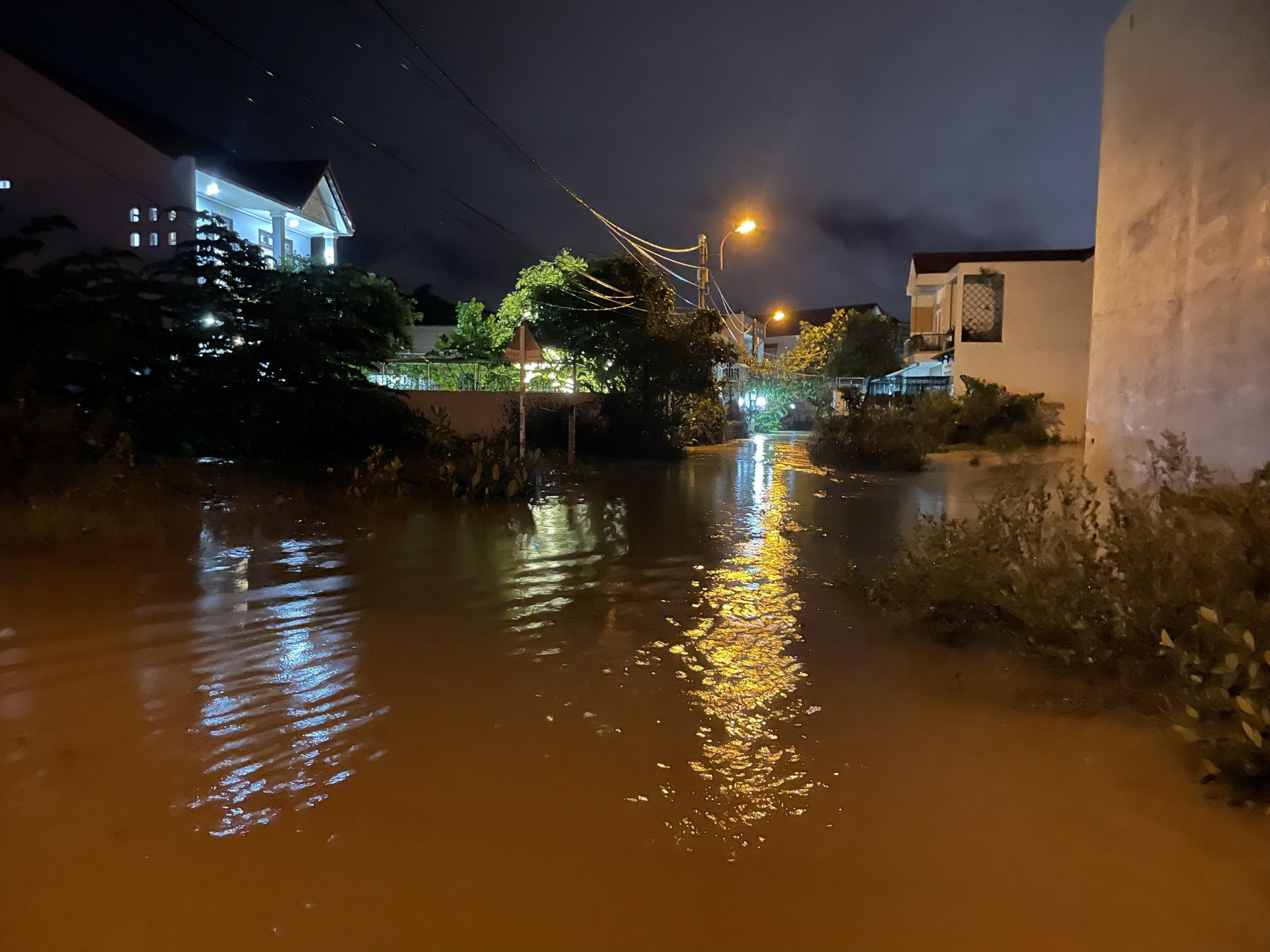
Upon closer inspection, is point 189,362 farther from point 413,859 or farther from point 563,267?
point 563,267

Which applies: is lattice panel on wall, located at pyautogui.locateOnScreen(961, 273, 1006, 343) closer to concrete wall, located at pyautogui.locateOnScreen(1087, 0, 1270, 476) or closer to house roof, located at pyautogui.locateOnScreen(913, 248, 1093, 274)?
house roof, located at pyautogui.locateOnScreen(913, 248, 1093, 274)

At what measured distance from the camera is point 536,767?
3916 mm

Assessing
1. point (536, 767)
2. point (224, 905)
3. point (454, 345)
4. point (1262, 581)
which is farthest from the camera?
point (454, 345)

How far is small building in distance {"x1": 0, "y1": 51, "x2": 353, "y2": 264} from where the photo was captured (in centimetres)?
1600

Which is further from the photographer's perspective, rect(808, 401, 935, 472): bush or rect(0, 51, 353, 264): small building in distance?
rect(808, 401, 935, 472): bush

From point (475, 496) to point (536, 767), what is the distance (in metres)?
8.33

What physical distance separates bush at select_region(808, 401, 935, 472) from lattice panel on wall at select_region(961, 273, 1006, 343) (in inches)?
367

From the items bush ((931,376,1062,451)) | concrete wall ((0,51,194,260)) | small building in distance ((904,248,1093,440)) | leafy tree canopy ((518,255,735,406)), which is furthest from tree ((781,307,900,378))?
concrete wall ((0,51,194,260))

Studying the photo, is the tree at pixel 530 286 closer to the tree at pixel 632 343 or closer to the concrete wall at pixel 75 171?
the tree at pixel 632 343

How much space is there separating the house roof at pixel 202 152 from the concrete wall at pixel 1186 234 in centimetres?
1853

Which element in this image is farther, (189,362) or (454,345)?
(454,345)

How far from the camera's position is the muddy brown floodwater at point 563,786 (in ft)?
9.44

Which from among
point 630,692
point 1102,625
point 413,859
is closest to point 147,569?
point 630,692

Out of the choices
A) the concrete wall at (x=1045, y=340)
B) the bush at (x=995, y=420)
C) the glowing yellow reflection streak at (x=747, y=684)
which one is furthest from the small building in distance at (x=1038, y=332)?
the glowing yellow reflection streak at (x=747, y=684)
